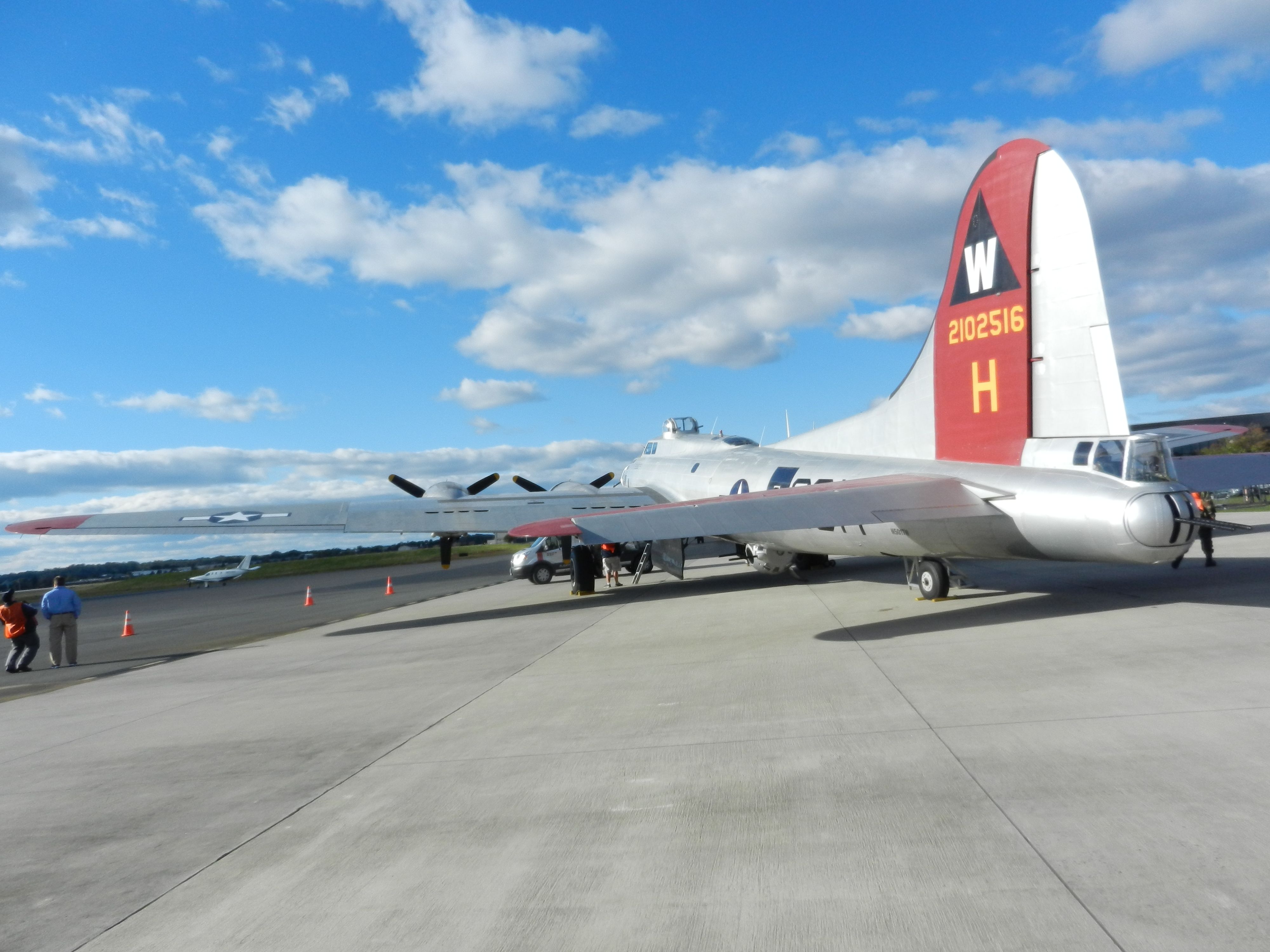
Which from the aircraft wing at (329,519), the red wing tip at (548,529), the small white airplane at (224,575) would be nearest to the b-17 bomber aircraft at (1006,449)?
the red wing tip at (548,529)

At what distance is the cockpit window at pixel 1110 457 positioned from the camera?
1109 cm

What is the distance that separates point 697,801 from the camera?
5758 mm

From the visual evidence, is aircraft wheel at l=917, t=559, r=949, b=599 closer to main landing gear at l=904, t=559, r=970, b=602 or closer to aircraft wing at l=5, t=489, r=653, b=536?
main landing gear at l=904, t=559, r=970, b=602

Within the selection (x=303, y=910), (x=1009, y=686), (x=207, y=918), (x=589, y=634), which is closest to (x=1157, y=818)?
(x=1009, y=686)

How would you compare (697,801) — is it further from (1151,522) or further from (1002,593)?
(1002,593)

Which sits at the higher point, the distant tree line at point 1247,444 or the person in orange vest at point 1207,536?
the distant tree line at point 1247,444

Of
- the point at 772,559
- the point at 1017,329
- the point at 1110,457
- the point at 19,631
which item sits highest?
the point at 1017,329

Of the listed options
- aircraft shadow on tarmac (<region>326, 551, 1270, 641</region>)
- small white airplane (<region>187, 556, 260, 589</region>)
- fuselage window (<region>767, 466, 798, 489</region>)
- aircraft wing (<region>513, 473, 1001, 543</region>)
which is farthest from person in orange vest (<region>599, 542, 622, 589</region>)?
small white airplane (<region>187, 556, 260, 589</region>)

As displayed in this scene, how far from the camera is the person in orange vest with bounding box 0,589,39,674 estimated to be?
16484mm

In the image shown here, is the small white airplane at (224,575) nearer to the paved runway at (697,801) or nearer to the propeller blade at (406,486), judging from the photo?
the propeller blade at (406,486)

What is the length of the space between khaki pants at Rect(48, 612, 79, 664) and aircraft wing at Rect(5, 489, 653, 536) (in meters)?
5.40

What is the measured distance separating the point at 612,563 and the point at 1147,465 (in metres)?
16.2

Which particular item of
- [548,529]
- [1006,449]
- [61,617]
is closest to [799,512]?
[1006,449]

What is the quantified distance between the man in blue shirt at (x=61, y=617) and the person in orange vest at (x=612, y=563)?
516 inches
